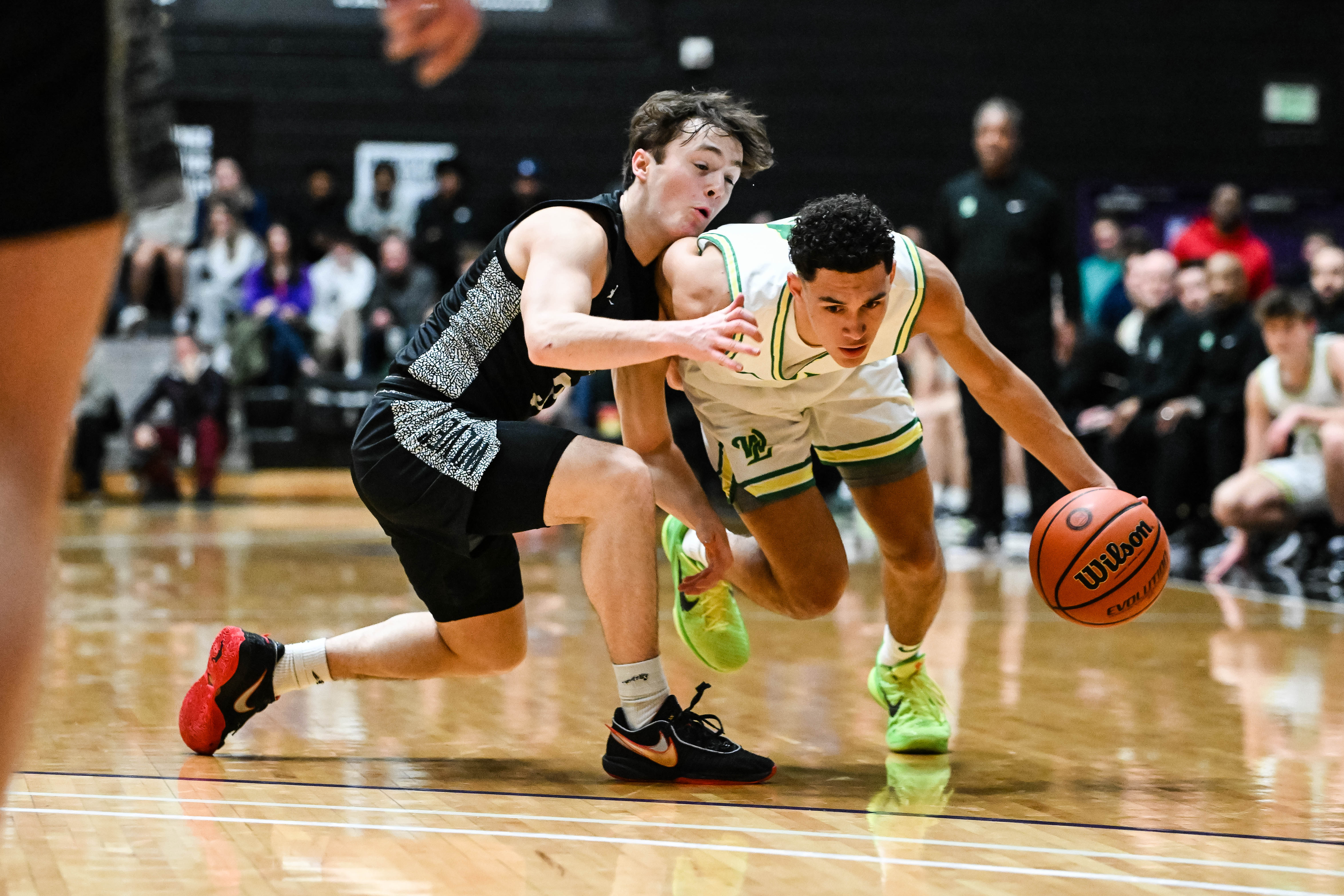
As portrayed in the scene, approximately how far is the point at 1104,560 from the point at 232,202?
9634 millimetres

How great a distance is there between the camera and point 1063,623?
16.7ft

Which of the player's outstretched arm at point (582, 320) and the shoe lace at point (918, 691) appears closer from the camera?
the player's outstretched arm at point (582, 320)

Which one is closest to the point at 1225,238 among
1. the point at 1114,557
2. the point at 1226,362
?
the point at 1226,362

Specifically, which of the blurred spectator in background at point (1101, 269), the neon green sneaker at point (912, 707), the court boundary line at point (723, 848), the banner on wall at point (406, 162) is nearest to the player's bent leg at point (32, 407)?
the court boundary line at point (723, 848)

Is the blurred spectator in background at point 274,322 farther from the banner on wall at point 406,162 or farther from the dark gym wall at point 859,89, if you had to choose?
the dark gym wall at point 859,89

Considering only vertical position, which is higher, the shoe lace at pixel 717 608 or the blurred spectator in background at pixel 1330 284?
the blurred spectator in background at pixel 1330 284

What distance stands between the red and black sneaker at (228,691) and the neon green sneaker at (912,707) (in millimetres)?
1236

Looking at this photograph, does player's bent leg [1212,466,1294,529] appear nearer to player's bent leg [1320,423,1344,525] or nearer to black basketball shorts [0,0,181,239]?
player's bent leg [1320,423,1344,525]

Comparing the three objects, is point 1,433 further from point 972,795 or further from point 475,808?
point 972,795

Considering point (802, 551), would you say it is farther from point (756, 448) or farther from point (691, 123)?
point (691, 123)

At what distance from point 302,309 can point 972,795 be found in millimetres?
9426

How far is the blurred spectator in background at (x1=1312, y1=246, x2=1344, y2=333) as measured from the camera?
7.00m

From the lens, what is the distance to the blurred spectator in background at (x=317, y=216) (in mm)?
11852

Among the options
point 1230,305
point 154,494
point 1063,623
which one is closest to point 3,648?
point 1063,623
